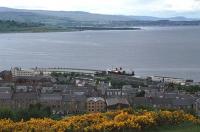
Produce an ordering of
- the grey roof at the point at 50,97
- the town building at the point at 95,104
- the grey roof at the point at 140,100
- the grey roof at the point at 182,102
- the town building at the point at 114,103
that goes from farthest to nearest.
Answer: the grey roof at the point at 50,97 → the grey roof at the point at 140,100 → the grey roof at the point at 182,102 → the town building at the point at 95,104 → the town building at the point at 114,103

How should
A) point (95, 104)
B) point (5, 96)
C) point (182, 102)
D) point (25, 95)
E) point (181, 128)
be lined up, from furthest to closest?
point (25, 95) → point (5, 96) → point (182, 102) → point (95, 104) → point (181, 128)

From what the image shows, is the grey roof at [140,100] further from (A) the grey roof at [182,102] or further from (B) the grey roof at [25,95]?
(B) the grey roof at [25,95]

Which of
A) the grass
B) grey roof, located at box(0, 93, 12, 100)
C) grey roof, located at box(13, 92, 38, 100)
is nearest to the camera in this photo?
the grass

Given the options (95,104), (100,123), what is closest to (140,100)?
(95,104)

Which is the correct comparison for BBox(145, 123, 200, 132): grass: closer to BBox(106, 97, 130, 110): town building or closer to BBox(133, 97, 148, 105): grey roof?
BBox(106, 97, 130, 110): town building

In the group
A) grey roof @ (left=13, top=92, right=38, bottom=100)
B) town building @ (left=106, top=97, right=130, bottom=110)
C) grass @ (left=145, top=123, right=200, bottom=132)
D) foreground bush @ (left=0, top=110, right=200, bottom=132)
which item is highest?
foreground bush @ (left=0, top=110, right=200, bottom=132)

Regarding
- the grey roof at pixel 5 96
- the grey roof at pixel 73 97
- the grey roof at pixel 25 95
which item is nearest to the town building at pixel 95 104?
the grey roof at pixel 73 97

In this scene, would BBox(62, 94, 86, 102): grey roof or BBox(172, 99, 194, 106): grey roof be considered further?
BBox(62, 94, 86, 102): grey roof

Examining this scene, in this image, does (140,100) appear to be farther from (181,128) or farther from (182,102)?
(181,128)

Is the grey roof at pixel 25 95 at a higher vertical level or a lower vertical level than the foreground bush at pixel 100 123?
lower

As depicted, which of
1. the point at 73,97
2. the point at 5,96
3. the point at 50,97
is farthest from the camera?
the point at 5,96

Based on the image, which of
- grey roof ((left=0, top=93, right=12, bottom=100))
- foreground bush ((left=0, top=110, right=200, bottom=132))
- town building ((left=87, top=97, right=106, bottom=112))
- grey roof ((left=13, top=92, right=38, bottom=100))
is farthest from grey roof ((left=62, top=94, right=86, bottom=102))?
foreground bush ((left=0, top=110, right=200, bottom=132))

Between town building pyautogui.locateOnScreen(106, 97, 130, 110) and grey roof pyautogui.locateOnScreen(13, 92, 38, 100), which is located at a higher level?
town building pyautogui.locateOnScreen(106, 97, 130, 110)
